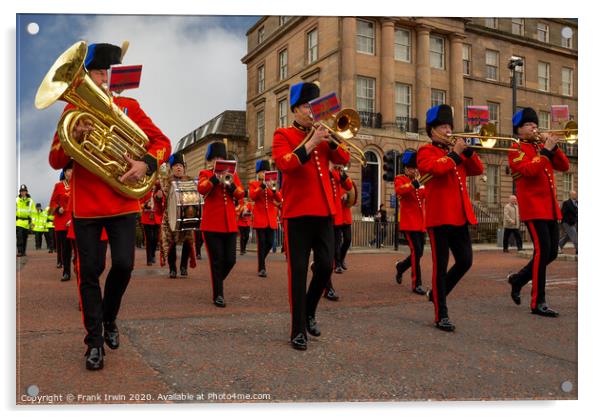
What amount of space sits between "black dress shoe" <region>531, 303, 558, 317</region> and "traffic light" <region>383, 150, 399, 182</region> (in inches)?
75.3

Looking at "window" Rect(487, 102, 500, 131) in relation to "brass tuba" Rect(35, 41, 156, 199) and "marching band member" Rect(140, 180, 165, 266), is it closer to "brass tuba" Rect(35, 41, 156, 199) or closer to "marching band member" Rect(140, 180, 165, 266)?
"brass tuba" Rect(35, 41, 156, 199)

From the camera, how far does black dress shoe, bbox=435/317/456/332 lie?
478 cm

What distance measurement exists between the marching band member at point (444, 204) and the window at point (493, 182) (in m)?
0.84

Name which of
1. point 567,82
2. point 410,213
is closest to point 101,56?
point 567,82

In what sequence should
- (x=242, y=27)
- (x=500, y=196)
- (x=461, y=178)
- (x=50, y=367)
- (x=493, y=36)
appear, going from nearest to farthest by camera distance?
1. (x=50, y=367)
2. (x=242, y=27)
3. (x=493, y=36)
4. (x=461, y=178)
5. (x=500, y=196)

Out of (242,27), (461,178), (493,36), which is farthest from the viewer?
(461,178)

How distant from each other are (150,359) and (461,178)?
10.5ft

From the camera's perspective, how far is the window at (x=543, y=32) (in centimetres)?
449

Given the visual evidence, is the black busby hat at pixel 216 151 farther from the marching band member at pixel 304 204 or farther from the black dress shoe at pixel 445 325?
the black dress shoe at pixel 445 325

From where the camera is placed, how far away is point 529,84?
5551 mm

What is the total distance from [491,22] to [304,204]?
214 cm

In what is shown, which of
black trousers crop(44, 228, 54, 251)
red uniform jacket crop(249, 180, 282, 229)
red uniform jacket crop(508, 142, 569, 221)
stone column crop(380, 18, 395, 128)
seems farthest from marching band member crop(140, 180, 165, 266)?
red uniform jacket crop(508, 142, 569, 221)

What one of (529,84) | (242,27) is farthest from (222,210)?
(529,84)
